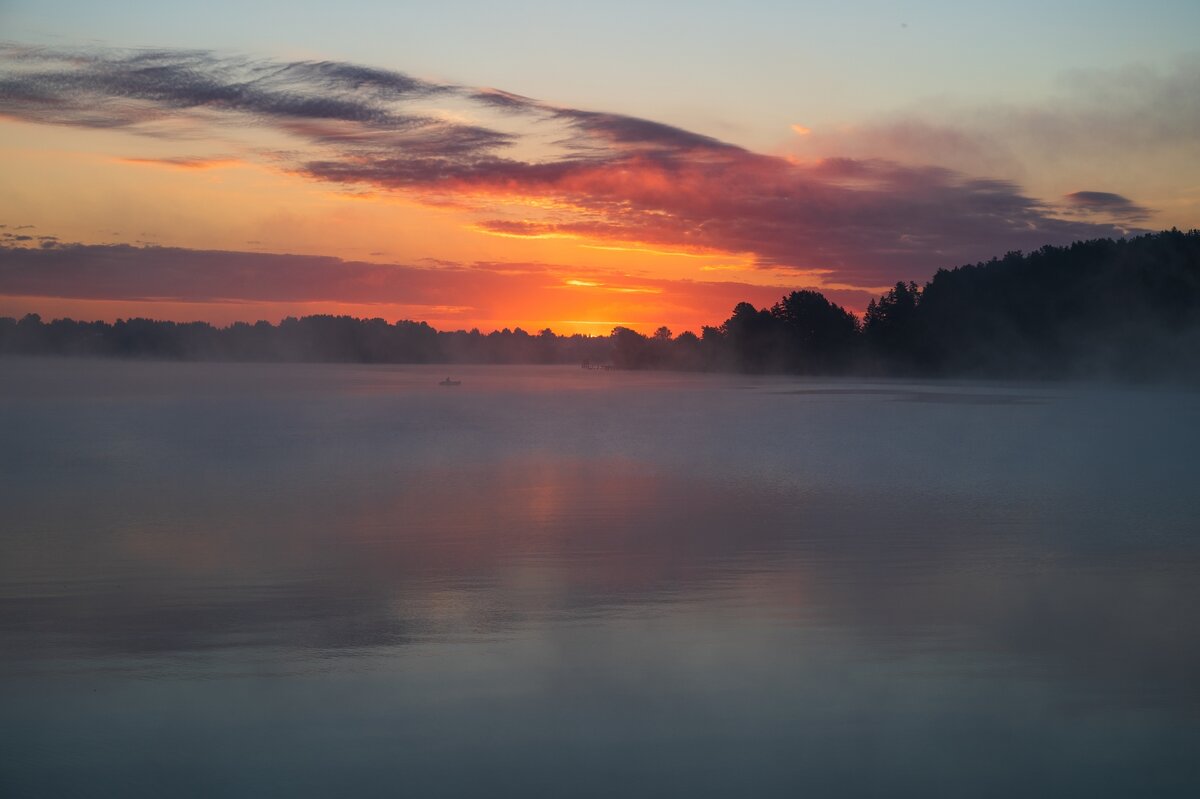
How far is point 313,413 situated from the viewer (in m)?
38.0

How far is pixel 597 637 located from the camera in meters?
7.25

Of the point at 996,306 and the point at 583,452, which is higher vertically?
the point at 996,306

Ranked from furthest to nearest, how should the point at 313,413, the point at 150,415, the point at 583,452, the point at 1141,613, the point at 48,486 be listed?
the point at 313,413
the point at 150,415
the point at 583,452
the point at 48,486
the point at 1141,613

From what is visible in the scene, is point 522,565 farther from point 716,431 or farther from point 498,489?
point 716,431

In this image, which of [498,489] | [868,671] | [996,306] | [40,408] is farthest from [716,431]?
[996,306]

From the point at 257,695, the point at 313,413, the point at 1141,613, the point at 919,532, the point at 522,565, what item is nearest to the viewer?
the point at 257,695

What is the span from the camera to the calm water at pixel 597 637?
17.0 feet

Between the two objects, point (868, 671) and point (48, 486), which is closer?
point (868, 671)

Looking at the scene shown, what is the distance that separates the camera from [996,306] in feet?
267

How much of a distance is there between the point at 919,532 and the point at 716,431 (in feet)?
58.5

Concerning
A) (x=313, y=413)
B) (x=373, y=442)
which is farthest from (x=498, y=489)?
(x=313, y=413)

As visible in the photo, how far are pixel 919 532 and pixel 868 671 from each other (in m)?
5.70

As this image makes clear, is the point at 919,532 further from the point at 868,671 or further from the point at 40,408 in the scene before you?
the point at 40,408

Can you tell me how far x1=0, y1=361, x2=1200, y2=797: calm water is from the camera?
5176 mm
